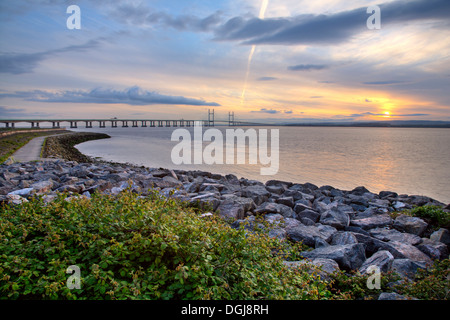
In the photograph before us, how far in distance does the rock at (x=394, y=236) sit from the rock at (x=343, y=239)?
3.60 feet

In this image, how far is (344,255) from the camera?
4.93m

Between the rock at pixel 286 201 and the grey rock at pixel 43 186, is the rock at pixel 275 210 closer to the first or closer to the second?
the rock at pixel 286 201

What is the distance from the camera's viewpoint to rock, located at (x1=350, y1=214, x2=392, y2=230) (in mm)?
7352

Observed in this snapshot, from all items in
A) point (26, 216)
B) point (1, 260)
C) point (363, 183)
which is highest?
point (26, 216)

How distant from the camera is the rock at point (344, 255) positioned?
4.89m

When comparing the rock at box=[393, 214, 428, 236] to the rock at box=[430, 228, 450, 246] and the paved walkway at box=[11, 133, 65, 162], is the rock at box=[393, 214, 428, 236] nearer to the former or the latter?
the rock at box=[430, 228, 450, 246]

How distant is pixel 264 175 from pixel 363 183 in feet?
20.6

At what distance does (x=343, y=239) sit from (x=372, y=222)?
7.21 feet

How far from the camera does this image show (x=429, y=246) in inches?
228

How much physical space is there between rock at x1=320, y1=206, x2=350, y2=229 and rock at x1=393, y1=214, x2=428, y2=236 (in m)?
1.21

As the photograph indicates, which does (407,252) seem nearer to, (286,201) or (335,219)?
(335,219)

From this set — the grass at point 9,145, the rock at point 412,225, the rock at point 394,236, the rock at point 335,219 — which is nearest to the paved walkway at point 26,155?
the grass at point 9,145
